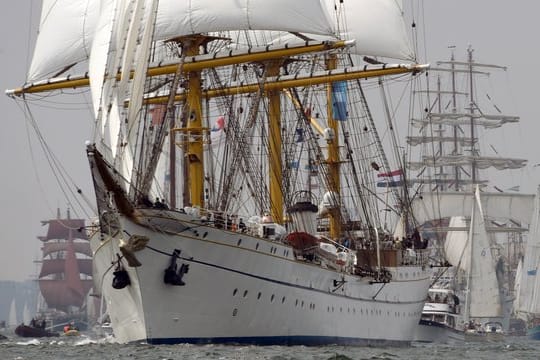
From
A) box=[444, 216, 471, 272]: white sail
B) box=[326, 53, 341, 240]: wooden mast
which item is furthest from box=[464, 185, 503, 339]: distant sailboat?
box=[326, 53, 341, 240]: wooden mast

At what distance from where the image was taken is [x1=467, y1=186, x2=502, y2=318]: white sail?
414 feet

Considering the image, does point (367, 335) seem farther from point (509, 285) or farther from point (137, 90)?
point (509, 285)

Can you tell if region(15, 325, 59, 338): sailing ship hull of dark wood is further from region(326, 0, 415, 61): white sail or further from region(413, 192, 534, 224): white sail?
region(326, 0, 415, 61): white sail

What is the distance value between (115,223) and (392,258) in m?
26.5

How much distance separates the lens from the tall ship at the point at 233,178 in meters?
55.1

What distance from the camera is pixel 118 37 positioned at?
57.4m

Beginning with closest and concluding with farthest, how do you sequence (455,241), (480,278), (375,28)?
(375,28)
(480,278)
(455,241)

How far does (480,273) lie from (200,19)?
65588 mm

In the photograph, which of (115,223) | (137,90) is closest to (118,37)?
(137,90)

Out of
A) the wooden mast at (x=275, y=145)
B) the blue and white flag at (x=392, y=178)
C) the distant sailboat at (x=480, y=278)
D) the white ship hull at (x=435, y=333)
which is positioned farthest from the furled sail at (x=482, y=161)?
the wooden mast at (x=275, y=145)

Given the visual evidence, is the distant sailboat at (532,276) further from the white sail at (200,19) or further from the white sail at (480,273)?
the white sail at (200,19)

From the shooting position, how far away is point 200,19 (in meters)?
66.8

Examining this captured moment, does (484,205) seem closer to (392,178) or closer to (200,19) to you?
(392,178)

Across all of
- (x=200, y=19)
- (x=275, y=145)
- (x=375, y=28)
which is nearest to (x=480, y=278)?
(x=375, y=28)
